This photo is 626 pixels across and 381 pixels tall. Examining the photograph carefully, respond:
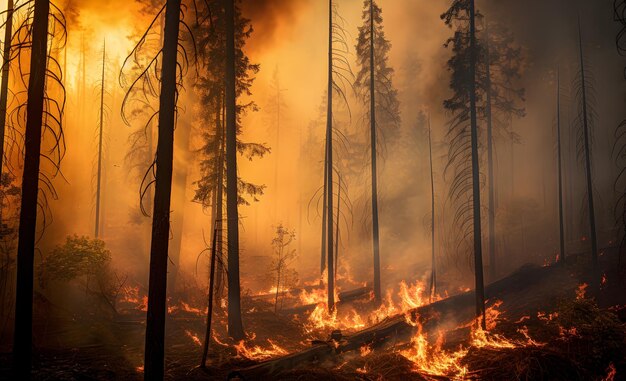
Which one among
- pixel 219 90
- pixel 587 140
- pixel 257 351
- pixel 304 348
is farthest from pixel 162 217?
pixel 587 140

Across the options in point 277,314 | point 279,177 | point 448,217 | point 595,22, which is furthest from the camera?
point 279,177

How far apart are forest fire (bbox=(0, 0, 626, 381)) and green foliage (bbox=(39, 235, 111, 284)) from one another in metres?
0.10

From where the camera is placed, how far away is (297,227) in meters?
53.3

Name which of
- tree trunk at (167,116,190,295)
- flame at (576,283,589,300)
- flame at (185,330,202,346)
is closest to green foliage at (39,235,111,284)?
flame at (185,330,202,346)

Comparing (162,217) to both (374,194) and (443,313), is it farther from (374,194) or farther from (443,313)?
(374,194)

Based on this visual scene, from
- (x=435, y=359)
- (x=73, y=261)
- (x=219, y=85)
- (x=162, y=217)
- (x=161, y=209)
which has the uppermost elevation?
(x=219, y=85)

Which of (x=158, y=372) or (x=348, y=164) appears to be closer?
(x=158, y=372)

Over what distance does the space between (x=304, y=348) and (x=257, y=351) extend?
200 centimetres

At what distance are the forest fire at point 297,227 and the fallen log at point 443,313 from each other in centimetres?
10

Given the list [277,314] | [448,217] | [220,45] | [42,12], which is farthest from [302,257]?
[42,12]

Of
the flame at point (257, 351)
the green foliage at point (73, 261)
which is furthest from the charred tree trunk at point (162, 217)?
the green foliage at point (73, 261)

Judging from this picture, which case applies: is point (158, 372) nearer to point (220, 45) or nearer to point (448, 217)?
point (220, 45)

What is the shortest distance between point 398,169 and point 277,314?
25.7m

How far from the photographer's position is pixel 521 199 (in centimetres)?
3453
